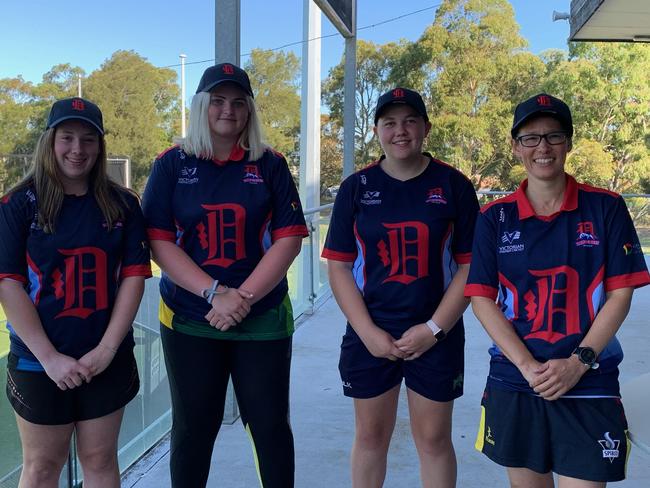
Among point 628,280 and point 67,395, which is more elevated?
point 628,280

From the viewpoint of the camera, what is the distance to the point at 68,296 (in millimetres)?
1673

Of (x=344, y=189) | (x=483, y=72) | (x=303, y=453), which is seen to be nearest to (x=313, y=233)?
(x=303, y=453)

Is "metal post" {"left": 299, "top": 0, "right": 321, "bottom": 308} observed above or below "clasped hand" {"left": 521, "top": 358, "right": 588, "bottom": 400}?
above

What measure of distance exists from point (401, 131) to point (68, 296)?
1.06 m

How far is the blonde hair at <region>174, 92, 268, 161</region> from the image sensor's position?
74.3 inches

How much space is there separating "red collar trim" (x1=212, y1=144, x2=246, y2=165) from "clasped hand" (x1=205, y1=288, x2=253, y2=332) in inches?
15.5

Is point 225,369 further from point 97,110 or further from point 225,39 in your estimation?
point 225,39

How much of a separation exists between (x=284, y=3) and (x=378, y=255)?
22.6 m

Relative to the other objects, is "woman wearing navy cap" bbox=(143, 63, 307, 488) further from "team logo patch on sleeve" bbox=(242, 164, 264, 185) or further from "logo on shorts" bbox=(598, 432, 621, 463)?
"logo on shorts" bbox=(598, 432, 621, 463)

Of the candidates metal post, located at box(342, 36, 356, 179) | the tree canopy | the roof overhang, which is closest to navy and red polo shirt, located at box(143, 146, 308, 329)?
the roof overhang

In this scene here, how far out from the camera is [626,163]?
20.0 metres

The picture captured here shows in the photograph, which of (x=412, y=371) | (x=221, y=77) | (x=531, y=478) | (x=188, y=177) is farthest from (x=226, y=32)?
(x=531, y=478)

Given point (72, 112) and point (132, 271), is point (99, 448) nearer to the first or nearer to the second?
point (132, 271)

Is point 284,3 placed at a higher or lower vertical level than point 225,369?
higher
